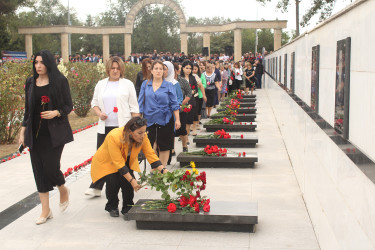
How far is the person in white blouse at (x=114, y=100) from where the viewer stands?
7.48 m

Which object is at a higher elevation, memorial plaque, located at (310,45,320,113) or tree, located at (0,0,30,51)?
tree, located at (0,0,30,51)

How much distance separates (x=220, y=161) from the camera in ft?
32.1

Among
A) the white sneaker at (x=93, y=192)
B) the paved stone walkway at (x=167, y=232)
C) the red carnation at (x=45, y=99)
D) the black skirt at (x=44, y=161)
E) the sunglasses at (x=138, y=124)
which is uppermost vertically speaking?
the red carnation at (x=45, y=99)

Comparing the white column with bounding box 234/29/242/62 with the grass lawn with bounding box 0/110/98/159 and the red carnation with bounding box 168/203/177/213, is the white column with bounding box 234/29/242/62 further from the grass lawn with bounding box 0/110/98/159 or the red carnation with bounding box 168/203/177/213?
the red carnation with bounding box 168/203/177/213

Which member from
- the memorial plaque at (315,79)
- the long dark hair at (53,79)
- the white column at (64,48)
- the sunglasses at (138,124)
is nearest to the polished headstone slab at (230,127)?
the memorial plaque at (315,79)

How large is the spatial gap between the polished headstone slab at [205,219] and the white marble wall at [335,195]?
2.32 ft

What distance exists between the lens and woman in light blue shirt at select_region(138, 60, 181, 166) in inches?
336

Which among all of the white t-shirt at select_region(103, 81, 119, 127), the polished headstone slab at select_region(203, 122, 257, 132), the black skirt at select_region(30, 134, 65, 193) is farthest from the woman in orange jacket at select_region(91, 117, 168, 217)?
the polished headstone slab at select_region(203, 122, 257, 132)

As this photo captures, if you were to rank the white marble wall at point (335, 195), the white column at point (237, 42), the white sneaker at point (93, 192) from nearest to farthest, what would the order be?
the white marble wall at point (335, 195), the white sneaker at point (93, 192), the white column at point (237, 42)

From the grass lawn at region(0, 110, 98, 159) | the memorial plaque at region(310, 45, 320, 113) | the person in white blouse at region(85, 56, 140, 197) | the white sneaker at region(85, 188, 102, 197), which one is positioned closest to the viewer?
the memorial plaque at region(310, 45, 320, 113)

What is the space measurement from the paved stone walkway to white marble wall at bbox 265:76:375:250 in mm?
286

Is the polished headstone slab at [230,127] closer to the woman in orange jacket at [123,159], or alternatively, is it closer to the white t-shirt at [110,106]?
the white t-shirt at [110,106]

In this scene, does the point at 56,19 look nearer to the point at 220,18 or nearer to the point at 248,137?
the point at 220,18

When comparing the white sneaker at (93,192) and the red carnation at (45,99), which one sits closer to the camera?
the red carnation at (45,99)
